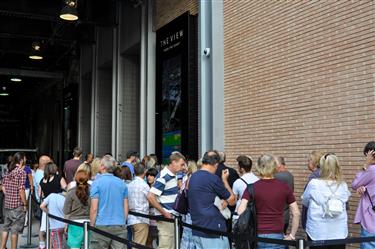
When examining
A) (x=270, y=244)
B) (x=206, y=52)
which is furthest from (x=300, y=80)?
(x=270, y=244)

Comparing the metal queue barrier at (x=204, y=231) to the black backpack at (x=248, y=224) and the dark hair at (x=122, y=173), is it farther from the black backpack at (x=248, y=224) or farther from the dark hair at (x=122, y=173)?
the dark hair at (x=122, y=173)

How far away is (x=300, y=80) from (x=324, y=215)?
408 cm

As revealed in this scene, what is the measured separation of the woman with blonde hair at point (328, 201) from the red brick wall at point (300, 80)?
2321 millimetres

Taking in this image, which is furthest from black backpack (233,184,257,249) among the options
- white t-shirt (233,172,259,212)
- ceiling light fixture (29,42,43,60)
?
ceiling light fixture (29,42,43,60)

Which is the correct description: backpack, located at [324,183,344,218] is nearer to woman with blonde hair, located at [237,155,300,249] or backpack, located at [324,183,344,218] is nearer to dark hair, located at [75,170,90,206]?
woman with blonde hair, located at [237,155,300,249]

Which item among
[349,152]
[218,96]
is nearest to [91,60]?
[218,96]

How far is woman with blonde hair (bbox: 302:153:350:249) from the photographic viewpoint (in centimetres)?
510

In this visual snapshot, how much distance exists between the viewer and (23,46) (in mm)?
24500

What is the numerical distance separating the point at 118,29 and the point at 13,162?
11.7 meters

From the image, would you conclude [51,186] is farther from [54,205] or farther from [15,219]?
[15,219]

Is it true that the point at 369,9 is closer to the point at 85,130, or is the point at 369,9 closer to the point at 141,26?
the point at 141,26

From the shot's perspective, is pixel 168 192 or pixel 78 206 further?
pixel 168 192

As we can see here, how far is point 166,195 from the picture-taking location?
644cm

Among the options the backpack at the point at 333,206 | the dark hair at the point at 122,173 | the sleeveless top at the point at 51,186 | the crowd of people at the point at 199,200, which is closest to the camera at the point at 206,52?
the crowd of people at the point at 199,200
